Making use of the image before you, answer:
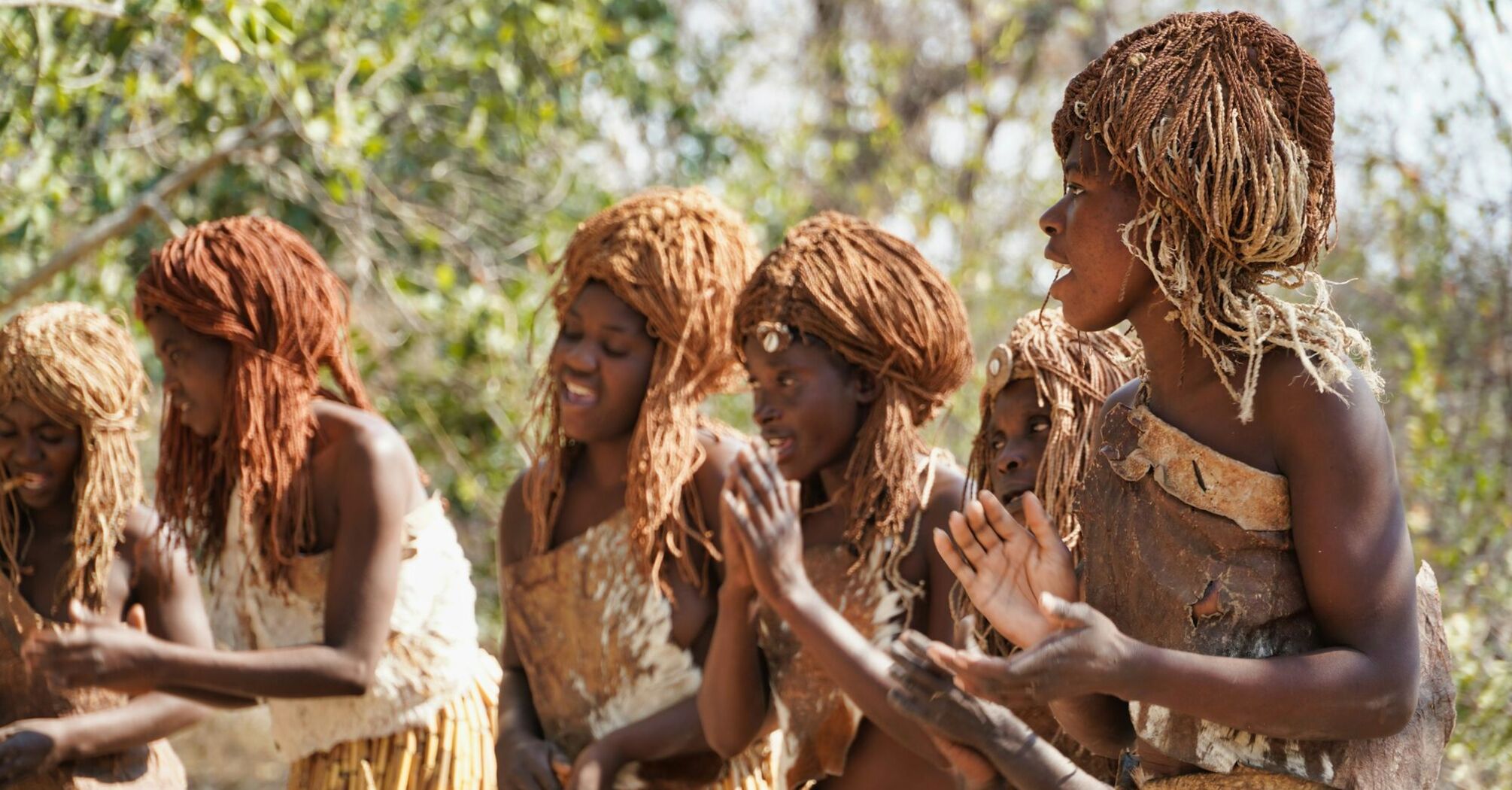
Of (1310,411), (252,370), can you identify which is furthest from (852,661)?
(252,370)

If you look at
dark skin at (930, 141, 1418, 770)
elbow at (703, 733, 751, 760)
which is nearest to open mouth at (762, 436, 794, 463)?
elbow at (703, 733, 751, 760)

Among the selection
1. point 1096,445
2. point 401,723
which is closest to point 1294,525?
point 1096,445

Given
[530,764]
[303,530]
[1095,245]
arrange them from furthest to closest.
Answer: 1. [303,530]
2. [530,764]
3. [1095,245]

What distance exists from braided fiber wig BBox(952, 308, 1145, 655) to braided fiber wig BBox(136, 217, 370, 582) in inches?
65.6

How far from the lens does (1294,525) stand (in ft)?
6.75

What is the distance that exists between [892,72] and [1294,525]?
26.6 ft

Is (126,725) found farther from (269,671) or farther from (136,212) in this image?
(136,212)

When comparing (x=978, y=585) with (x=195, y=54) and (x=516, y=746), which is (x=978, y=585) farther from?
(x=195, y=54)

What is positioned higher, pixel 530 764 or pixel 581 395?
pixel 581 395

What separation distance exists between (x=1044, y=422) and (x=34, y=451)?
8.22 feet

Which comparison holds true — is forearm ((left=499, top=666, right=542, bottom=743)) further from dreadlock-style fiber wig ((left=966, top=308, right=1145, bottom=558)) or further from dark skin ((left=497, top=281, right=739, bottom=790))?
dreadlock-style fiber wig ((left=966, top=308, right=1145, bottom=558))

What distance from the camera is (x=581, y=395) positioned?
3.74m

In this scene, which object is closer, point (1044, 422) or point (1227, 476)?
point (1227, 476)

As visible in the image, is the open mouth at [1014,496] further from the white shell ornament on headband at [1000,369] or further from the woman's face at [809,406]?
the woman's face at [809,406]
